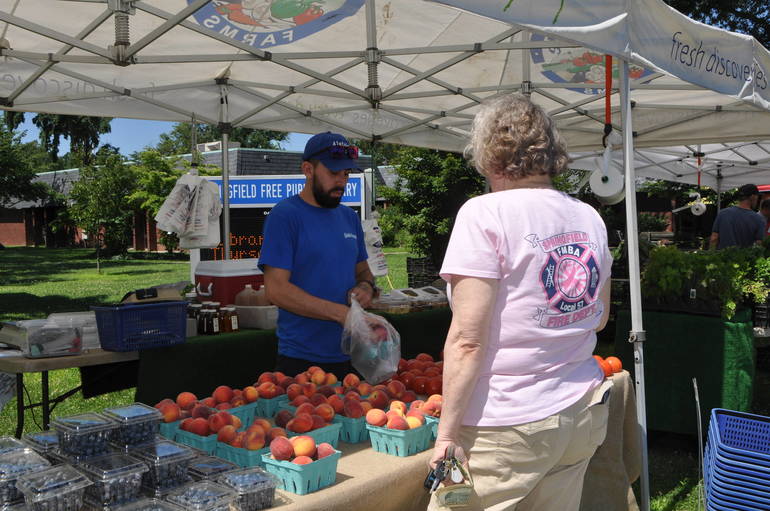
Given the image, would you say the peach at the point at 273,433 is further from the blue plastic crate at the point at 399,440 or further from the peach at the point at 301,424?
the blue plastic crate at the point at 399,440

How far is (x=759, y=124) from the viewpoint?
6523 mm

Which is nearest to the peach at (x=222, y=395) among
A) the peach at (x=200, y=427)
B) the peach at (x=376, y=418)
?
the peach at (x=200, y=427)

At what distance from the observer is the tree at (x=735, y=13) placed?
1315cm

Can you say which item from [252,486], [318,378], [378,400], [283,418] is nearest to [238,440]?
[283,418]

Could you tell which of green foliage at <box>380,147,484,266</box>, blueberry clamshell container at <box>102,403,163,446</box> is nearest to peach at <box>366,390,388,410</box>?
blueberry clamshell container at <box>102,403,163,446</box>

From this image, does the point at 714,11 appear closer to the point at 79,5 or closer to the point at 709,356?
the point at 709,356

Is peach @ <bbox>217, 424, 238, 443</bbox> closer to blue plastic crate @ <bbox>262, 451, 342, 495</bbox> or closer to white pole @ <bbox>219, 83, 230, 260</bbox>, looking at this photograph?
blue plastic crate @ <bbox>262, 451, 342, 495</bbox>

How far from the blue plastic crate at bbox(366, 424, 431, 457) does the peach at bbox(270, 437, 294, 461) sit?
0.39m

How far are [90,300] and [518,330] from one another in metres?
14.5

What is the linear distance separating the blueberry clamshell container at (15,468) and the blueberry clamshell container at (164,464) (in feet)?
0.75

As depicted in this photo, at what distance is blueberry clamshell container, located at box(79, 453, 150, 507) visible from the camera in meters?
1.57

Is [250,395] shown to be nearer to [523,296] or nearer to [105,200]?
[523,296]

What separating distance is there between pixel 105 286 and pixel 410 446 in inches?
675

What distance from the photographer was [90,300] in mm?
14328
